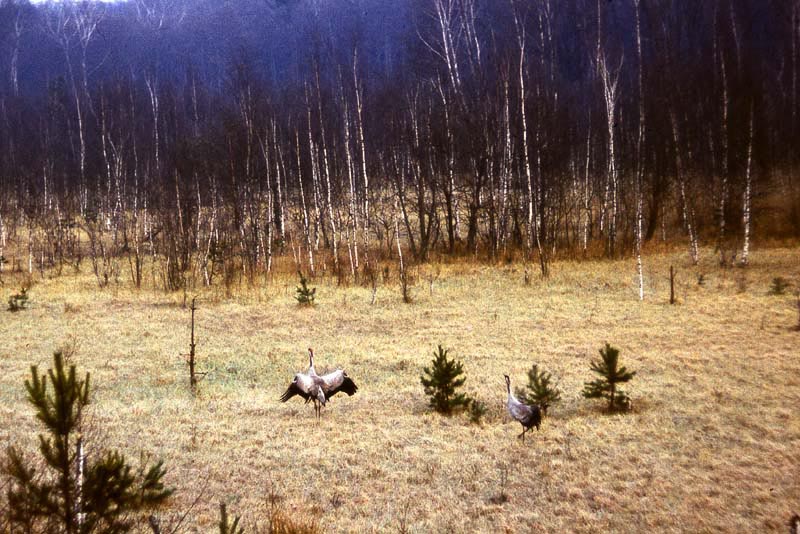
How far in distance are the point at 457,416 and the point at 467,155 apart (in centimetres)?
2039

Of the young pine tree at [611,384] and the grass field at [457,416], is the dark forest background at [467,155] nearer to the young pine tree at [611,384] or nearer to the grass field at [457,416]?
the grass field at [457,416]

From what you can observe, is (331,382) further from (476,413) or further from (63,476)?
(63,476)

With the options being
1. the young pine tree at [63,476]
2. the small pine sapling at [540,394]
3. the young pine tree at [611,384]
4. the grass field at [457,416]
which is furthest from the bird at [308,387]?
the young pine tree at [63,476]

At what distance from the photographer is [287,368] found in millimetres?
10531

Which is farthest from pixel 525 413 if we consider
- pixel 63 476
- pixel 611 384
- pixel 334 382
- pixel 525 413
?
pixel 63 476

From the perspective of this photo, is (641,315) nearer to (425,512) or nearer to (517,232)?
(425,512)

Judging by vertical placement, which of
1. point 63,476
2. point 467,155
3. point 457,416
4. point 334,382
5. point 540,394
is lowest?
point 457,416

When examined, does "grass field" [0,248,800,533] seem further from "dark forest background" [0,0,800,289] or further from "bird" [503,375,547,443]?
"dark forest background" [0,0,800,289]

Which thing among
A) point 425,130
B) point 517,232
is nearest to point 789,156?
point 517,232

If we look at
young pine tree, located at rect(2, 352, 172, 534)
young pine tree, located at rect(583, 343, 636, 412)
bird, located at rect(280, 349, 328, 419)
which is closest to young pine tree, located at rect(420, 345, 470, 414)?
bird, located at rect(280, 349, 328, 419)

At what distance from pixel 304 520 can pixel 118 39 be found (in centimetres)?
7480

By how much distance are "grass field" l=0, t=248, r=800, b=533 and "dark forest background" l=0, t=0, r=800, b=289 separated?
16.6ft

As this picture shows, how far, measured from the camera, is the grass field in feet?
17.0

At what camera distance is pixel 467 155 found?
26859 millimetres
